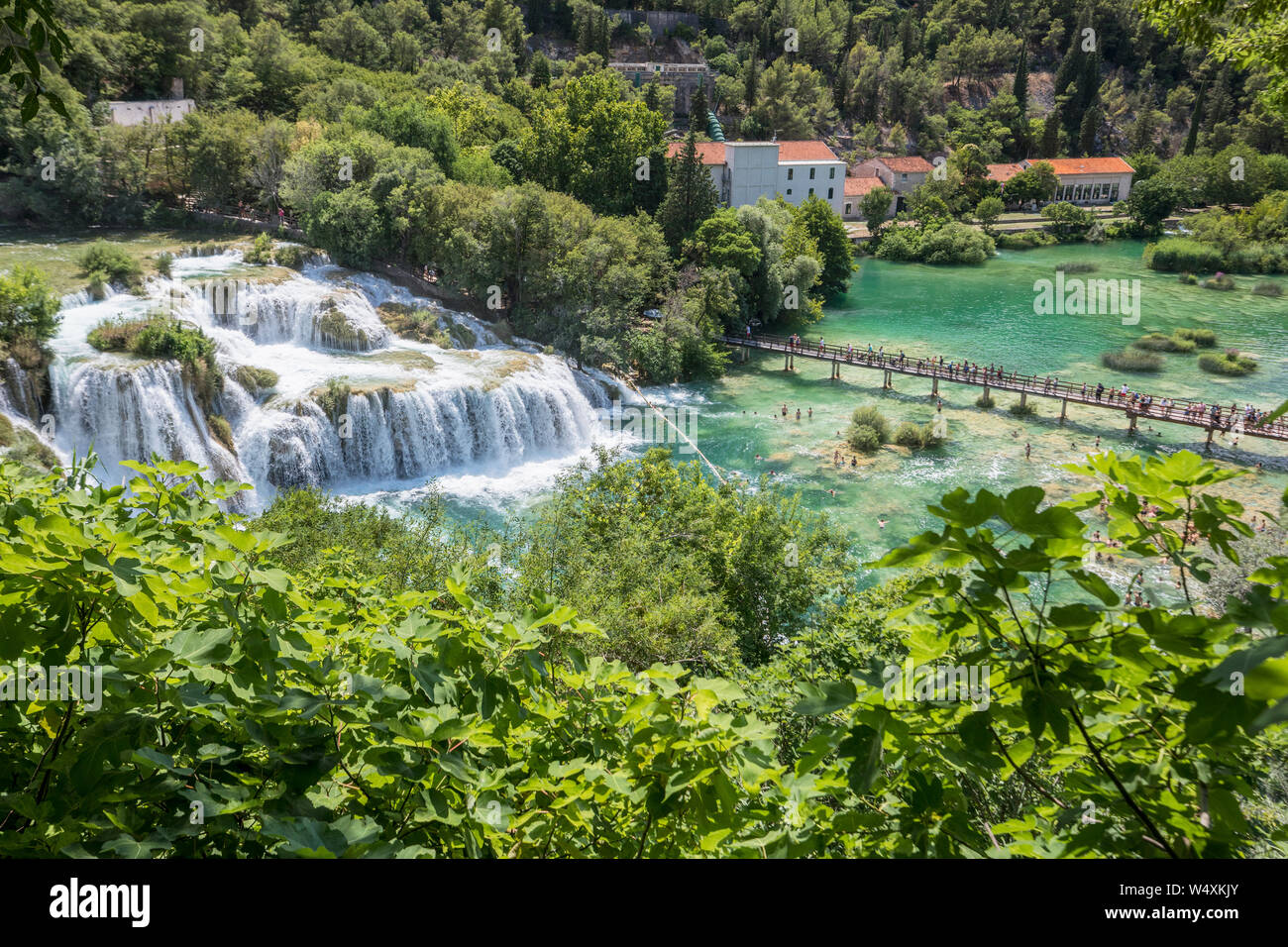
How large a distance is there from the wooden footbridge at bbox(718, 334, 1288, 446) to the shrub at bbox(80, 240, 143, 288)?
1999 cm

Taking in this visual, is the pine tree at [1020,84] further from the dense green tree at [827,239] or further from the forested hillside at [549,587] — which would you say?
the dense green tree at [827,239]

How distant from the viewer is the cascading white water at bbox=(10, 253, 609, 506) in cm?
1883

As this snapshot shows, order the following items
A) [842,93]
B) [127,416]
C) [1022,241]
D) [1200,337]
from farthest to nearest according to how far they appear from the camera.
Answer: [842,93] < [1022,241] < [1200,337] < [127,416]

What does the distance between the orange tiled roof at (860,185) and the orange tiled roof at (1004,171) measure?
9.36m

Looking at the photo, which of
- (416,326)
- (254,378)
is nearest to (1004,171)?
(416,326)

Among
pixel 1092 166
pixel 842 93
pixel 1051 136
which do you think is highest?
pixel 842 93

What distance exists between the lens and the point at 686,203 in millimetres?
36219

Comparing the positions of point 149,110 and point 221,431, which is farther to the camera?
point 149,110

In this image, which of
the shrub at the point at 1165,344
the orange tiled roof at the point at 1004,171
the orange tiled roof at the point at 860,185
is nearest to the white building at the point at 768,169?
the orange tiled roof at the point at 860,185

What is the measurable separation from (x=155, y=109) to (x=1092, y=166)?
212 feet

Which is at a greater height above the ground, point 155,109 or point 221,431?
point 155,109

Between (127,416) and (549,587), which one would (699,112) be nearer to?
(127,416)
